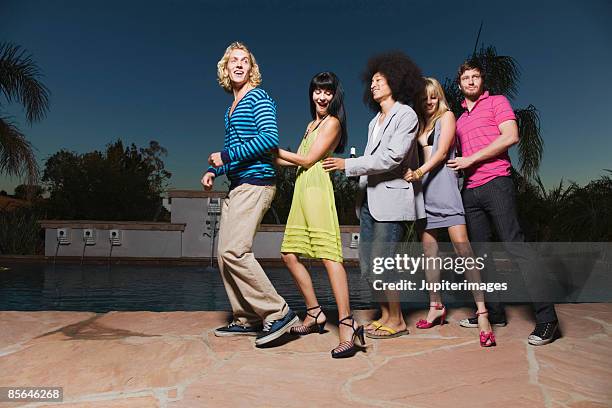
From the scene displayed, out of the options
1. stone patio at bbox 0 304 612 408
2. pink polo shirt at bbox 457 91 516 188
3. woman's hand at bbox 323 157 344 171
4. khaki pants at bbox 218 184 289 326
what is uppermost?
pink polo shirt at bbox 457 91 516 188

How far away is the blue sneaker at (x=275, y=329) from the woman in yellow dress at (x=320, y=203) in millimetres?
186

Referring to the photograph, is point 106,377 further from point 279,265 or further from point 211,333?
point 279,265

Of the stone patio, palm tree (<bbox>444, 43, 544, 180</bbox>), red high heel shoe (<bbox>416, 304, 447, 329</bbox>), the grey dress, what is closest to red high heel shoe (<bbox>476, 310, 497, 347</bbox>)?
the stone patio

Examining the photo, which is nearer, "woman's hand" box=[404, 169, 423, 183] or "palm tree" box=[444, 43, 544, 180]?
"woman's hand" box=[404, 169, 423, 183]

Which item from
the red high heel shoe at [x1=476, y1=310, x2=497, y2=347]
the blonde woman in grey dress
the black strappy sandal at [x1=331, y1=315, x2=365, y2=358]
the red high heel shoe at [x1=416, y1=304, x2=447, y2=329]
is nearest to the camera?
the black strappy sandal at [x1=331, y1=315, x2=365, y2=358]

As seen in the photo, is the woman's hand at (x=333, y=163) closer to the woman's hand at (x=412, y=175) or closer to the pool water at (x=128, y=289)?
the woman's hand at (x=412, y=175)

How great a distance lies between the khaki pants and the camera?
103 inches

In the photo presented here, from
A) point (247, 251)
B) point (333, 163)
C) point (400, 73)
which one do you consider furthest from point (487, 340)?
point (400, 73)

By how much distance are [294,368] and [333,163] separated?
1002mm

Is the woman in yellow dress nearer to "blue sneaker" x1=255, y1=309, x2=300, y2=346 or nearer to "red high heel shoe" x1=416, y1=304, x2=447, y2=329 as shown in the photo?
"blue sneaker" x1=255, y1=309, x2=300, y2=346

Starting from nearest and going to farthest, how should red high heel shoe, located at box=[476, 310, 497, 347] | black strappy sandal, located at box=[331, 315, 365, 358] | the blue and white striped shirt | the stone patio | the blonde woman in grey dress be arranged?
the stone patio → black strappy sandal, located at box=[331, 315, 365, 358] → the blue and white striped shirt → red high heel shoe, located at box=[476, 310, 497, 347] → the blonde woman in grey dress

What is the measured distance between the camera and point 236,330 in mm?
2857

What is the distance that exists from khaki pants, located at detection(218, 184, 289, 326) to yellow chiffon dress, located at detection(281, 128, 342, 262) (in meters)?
0.19

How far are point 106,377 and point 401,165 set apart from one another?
5.74ft
